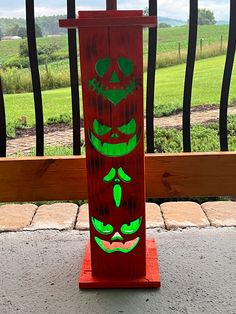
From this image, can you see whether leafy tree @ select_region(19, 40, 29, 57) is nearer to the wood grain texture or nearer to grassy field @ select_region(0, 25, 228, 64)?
grassy field @ select_region(0, 25, 228, 64)

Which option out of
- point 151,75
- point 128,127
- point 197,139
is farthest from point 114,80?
point 197,139

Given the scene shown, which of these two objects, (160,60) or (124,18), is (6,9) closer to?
(124,18)

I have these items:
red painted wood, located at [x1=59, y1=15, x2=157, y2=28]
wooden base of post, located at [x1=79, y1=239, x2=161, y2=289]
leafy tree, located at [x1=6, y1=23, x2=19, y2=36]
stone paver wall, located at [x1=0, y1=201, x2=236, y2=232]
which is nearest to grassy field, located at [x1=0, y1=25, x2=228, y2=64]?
leafy tree, located at [x1=6, y1=23, x2=19, y2=36]

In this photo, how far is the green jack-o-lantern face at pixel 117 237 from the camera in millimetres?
1536

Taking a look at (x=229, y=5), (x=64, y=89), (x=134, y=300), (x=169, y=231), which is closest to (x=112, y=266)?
(x=134, y=300)

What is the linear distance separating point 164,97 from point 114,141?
1.87 metres

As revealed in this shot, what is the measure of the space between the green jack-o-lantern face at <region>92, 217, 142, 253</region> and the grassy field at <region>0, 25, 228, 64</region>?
119 centimetres

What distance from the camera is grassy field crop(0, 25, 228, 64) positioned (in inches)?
95.9

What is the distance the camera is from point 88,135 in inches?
56.6

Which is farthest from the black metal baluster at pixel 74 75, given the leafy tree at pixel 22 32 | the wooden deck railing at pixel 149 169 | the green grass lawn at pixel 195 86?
the green grass lawn at pixel 195 86

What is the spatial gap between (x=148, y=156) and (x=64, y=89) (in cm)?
97

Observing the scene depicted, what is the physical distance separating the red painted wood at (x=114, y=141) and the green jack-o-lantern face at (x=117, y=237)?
0.04ft

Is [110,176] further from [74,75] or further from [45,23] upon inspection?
[45,23]

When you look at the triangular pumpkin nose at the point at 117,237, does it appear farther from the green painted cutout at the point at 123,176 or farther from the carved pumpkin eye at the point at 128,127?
the carved pumpkin eye at the point at 128,127
